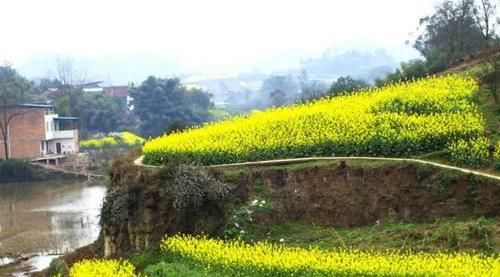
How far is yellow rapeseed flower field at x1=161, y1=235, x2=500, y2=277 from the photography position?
12836 millimetres

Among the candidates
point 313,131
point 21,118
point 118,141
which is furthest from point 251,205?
point 118,141

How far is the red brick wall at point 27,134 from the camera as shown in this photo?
5978cm

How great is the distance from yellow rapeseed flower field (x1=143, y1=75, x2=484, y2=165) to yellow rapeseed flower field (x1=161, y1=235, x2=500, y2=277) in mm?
3930

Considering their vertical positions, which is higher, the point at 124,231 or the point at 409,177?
the point at 409,177

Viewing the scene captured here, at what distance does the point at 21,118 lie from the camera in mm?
59719

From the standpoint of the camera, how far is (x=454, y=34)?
39.7m

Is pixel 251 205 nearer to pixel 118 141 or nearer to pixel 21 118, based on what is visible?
pixel 21 118

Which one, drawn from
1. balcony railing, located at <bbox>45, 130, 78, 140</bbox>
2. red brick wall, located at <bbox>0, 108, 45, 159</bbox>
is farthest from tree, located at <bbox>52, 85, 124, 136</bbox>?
red brick wall, located at <bbox>0, 108, 45, 159</bbox>

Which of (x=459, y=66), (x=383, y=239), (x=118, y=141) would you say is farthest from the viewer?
(x=118, y=141)

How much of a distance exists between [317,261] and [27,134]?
50130 mm

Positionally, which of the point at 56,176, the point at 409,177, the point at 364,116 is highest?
the point at 364,116

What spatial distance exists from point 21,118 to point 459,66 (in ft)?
136

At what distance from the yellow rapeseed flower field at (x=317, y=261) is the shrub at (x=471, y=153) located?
12.5 ft

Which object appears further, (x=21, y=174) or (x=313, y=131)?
(x=21, y=174)
